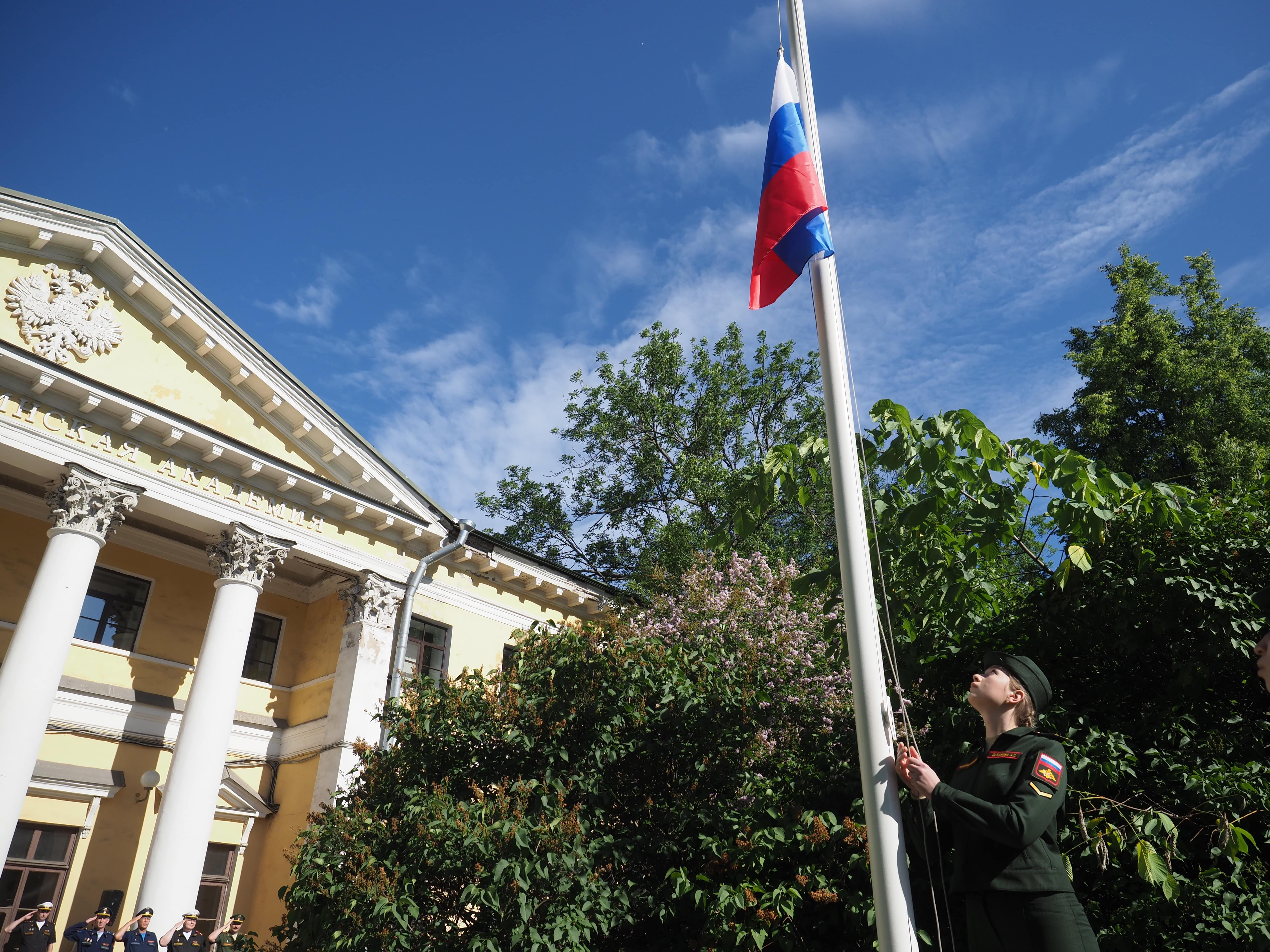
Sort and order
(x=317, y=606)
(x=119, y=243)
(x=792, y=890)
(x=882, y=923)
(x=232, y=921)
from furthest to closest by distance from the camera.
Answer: (x=317, y=606)
(x=119, y=243)
(x=232, y=921)
(x=792, y=890)
(x=882, y=923)

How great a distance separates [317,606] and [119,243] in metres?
7.99

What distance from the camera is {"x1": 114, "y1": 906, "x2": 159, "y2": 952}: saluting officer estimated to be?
11680 mm

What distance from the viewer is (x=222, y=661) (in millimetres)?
14453

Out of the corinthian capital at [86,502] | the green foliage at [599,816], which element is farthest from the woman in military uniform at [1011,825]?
the corinthian capital at [86,502]

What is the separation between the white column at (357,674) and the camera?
15.8 meters

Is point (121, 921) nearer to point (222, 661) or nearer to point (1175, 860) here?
point (222, 661)

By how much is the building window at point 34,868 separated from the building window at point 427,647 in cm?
620

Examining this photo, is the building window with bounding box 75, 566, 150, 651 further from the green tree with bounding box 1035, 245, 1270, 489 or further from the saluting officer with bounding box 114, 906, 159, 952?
the green tree with bounding box 1035, 245, 1270, 489

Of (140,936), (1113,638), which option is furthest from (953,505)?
(140,936)

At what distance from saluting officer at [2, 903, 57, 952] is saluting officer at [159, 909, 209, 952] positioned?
1.48 metres

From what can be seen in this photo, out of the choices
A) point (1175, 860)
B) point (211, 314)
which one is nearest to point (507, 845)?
point (1175, 860)

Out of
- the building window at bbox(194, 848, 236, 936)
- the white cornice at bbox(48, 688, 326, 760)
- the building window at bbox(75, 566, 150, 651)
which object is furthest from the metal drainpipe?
the building window at bbox(75, 566, 150, 651)

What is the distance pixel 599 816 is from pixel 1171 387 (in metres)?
19.1

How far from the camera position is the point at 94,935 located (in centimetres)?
1182
